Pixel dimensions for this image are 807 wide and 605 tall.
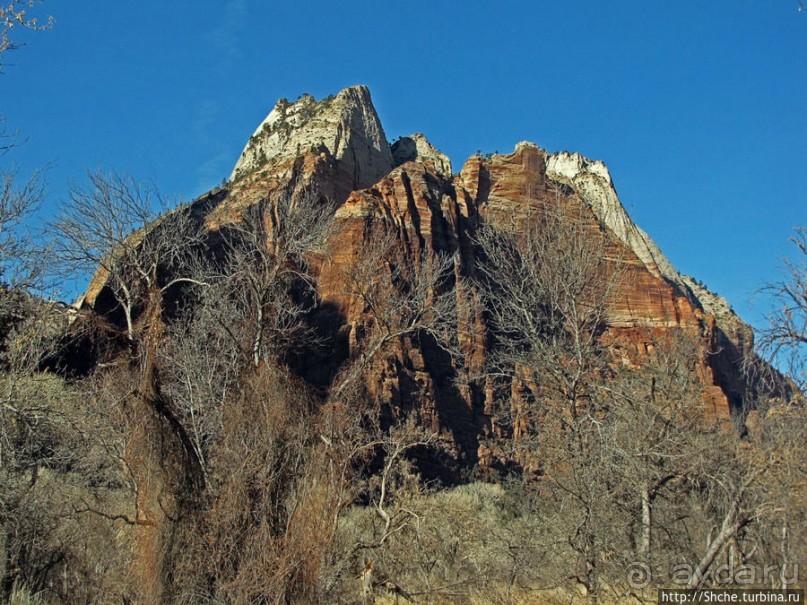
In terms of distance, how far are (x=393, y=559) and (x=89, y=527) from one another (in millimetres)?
4608

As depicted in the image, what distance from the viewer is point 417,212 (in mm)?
62938

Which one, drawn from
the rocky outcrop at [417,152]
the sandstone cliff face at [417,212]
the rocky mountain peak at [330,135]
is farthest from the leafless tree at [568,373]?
the rocky outcrop at [417,152]

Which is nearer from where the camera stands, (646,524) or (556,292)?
(646,524)

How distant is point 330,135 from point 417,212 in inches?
487

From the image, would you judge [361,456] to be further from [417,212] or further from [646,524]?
[417,212]

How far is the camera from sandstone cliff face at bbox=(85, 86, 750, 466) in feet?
164

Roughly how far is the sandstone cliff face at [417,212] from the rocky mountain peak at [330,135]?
16 cm

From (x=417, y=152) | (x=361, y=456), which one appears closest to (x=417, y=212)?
(x=417, y=152)

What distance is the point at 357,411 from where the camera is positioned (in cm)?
1290

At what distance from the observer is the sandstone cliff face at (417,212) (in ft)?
164

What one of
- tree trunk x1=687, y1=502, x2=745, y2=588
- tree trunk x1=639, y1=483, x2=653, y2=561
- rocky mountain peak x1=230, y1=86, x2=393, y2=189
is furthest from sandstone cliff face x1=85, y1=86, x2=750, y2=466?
tree trunk x1=687, y1=502, x2=745, y2=588

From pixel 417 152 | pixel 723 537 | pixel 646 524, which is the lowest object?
pixel 723 537

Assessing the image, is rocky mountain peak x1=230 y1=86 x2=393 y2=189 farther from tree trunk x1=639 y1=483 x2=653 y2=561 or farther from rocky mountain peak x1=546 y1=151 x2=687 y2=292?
tree trunk x1=639 y1=483 x2=653 y2=561

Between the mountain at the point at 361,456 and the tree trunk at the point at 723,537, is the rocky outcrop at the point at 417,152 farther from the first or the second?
the tree trunk at the point at 723,537
